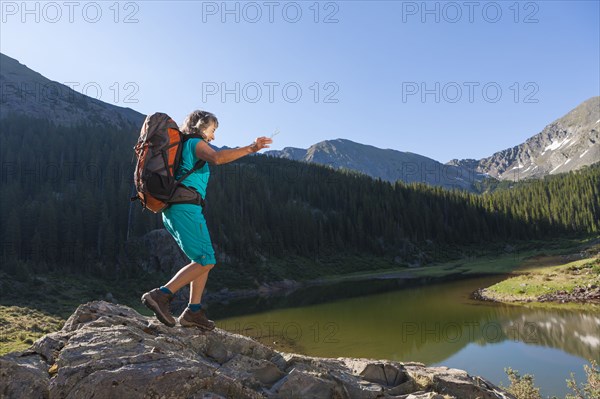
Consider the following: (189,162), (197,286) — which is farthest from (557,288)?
(189,162)

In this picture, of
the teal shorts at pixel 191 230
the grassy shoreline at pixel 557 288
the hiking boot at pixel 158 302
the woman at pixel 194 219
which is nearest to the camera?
the woman at pixel 194 219

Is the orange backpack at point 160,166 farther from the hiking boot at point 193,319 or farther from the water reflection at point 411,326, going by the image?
the water reflection at point 411,326

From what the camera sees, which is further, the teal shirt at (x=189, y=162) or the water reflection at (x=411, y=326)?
the water reflection at (x=411, y=326)

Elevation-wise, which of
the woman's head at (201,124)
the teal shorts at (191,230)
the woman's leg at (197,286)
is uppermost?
the woman's head at (201,124)

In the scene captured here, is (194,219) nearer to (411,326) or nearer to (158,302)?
(158,302)

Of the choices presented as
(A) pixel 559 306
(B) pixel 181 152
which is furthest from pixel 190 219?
(A) pixel 559 306

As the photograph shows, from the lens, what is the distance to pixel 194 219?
20.4 ft

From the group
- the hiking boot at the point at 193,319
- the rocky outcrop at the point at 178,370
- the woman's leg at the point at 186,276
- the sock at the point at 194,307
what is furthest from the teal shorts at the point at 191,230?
the rocky outcrop at the point at 178,370

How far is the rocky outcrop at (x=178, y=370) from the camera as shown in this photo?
5152 mm

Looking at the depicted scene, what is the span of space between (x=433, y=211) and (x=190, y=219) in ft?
523

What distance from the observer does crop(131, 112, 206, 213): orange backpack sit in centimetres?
589

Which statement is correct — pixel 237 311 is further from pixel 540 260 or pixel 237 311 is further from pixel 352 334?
pixel 540 260

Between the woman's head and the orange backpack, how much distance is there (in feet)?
1.30

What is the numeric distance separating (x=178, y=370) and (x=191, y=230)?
2.06 metres
